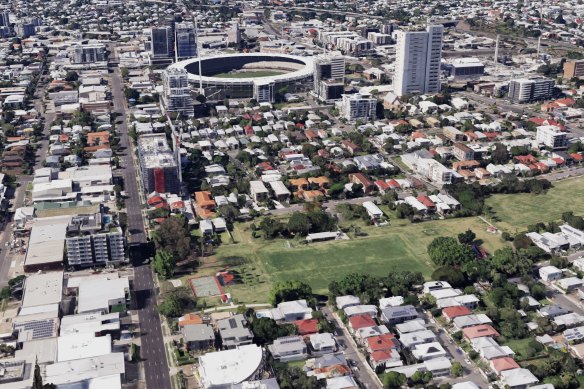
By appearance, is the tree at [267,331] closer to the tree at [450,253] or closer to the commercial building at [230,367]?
the commercial building at [230,367]

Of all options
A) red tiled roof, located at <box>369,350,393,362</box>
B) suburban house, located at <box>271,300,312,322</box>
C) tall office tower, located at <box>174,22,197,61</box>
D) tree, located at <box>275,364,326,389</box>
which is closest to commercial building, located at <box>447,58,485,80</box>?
tall office tower, located at <box>174,22,197,61</box>

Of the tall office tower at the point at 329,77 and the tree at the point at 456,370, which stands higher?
the tall office tower at the point at 329,77

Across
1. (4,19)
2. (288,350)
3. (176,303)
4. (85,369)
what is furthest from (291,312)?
(4,19)

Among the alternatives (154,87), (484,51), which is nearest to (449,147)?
(154,87)

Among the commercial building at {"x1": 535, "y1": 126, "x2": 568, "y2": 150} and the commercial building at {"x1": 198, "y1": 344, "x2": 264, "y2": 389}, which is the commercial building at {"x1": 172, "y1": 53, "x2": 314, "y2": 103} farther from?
the commercial building at {"x1": 198, "y1": 344, "x2": 264, "y2": 389}

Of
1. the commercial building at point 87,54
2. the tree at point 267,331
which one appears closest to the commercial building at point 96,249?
the tree at point 267,331
